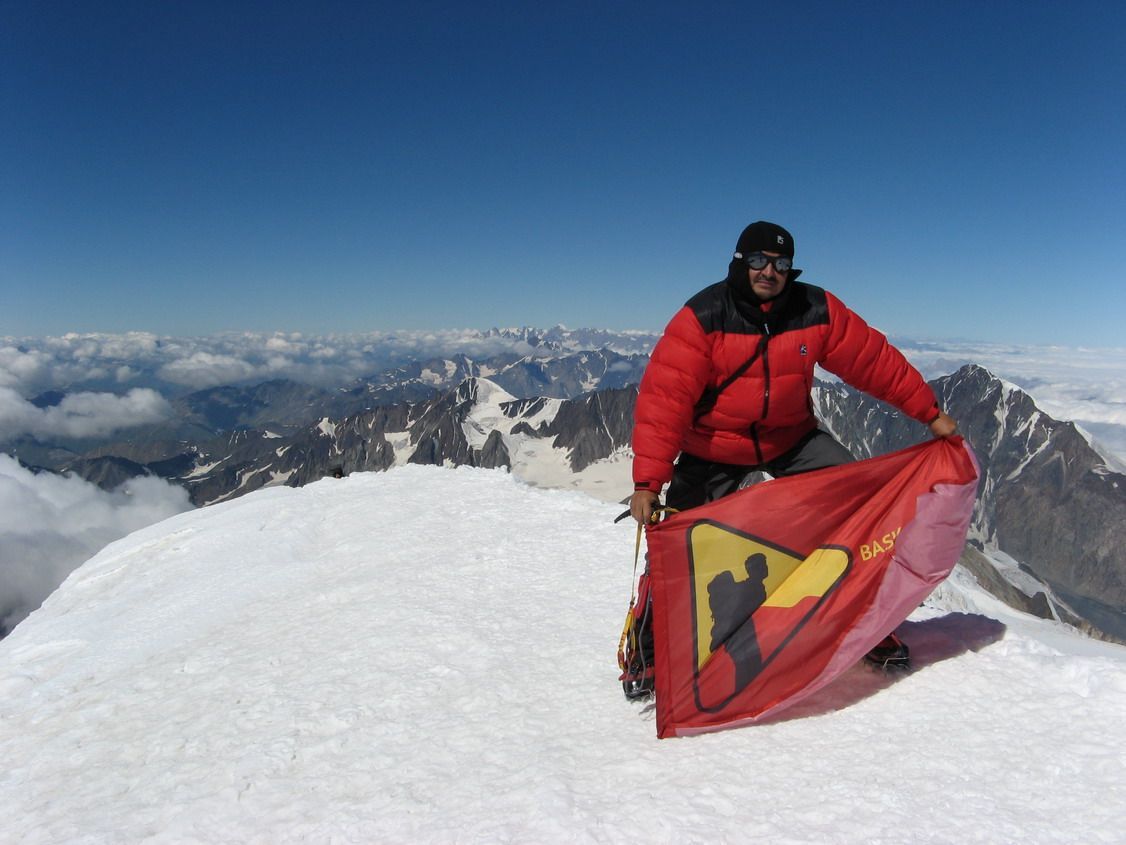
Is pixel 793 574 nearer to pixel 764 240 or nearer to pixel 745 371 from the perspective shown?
pixel 745 371

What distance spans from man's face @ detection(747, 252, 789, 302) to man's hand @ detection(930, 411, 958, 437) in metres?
2.02

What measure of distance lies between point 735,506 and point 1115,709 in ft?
9.71

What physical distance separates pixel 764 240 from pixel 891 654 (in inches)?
147

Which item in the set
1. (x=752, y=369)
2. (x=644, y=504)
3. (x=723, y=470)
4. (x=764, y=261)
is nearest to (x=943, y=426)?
(x=752, y=369)

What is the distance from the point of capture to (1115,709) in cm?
418

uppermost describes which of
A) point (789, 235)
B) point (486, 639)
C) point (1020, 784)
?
point (789, 235)

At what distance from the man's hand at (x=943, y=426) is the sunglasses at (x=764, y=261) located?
2091mm

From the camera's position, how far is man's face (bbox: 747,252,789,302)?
4.91 m

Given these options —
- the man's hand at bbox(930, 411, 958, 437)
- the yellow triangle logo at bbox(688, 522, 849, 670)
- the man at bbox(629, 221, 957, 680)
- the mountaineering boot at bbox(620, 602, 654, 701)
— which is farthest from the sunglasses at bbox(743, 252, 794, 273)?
the mountaineering boot at bbox(620, 602, 654, 701)

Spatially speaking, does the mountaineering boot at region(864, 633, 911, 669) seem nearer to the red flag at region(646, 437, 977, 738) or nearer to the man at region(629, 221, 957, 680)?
Answer: the man at region(629, 221, 957, 680)

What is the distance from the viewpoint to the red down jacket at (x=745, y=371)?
16.6 feet

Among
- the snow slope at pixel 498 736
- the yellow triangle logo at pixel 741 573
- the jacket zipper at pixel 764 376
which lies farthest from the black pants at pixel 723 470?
the snow slope at pixel 498 736

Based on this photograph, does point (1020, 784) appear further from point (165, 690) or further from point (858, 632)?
point (165, 690)

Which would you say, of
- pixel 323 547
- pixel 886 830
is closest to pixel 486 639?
pixel 886 830
